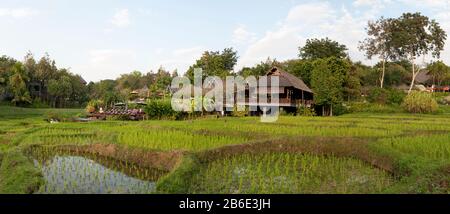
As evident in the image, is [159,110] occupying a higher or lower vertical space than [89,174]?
higher

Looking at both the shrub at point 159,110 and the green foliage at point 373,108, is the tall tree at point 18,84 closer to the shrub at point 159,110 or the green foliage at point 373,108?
the shrub at point 159,110

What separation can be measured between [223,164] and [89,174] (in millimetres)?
3072

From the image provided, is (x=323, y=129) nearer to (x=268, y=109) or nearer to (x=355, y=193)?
(x=355, y=193)

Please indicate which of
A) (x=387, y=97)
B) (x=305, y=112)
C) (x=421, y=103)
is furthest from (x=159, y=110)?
(x=387, y=97)

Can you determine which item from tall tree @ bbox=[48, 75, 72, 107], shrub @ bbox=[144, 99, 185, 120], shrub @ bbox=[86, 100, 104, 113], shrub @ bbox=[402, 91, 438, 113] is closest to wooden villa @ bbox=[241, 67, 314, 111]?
shrub @ bbox=[144, 99, 185, 120]

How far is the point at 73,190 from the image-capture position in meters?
6.59

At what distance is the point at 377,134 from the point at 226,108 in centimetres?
1489

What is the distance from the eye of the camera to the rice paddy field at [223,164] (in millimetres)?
6613

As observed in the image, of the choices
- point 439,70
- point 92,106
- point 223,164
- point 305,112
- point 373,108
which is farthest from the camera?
point 439,70

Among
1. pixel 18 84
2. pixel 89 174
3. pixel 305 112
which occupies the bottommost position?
pixel 89 174

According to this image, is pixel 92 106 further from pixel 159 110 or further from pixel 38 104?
pixel 38 104

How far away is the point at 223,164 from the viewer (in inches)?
338

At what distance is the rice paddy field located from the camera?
21.7ft
